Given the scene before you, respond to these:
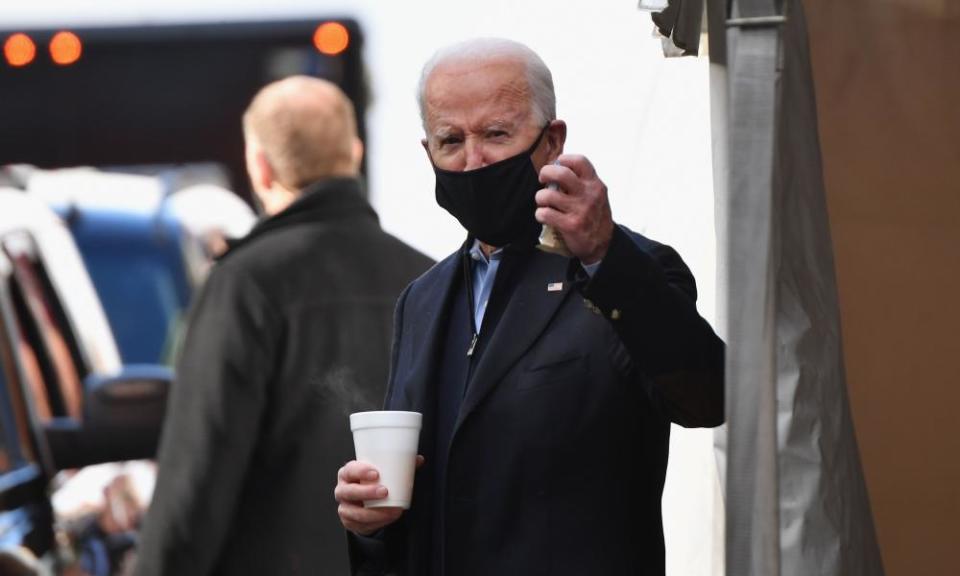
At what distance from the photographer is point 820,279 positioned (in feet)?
8.67

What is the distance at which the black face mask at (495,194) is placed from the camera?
2691 millimetres

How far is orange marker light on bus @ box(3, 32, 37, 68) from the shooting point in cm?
704

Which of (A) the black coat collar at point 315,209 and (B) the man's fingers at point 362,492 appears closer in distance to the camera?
(B) the man's fingers at point 362,492

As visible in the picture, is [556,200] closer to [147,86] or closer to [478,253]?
[478,253]

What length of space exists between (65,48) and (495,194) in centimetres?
478

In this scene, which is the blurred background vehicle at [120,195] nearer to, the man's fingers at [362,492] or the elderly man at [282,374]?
the elderly man at [282,374]

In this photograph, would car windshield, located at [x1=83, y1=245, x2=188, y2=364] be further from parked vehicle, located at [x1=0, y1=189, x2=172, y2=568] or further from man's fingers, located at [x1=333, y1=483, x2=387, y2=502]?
man's fingers, located at [x1=333, y1=483, x2=387, y2=502]

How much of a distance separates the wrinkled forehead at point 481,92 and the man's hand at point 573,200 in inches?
15.7

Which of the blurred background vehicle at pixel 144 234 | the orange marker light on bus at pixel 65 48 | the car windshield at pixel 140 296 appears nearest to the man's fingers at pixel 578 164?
the blurred background vehicle at pixel 144 234

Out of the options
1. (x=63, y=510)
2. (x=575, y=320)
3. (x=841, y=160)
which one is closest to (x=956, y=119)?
(x=841, y=160)

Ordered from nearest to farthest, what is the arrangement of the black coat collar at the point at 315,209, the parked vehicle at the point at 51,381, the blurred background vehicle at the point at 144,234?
the black coat collar at the point at 315,209, the parked vehicle at the point at 51,381, the blurred background vehicle at the point at 144,234

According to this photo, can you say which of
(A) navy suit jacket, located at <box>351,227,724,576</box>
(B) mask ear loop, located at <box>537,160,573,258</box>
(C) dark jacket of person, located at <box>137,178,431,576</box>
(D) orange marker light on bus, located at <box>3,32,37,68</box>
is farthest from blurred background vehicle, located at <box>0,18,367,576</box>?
(B) mask ear loop, located at <box>537,160,573,258</box>

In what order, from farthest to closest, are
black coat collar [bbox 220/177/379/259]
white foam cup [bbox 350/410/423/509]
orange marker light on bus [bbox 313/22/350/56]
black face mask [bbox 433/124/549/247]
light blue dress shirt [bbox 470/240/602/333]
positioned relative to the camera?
orange marker light on bus [bbox 313/22/350/56] < black coat collar [bbox 220/177/379/259] < light blue dress shirt [bbox 470/240/602/333] < black face mask [bbox 433/124/549/247] < white foam cup [bbox 350/410/423/509]

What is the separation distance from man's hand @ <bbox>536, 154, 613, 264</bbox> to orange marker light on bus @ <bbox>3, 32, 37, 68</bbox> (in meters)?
5.13
